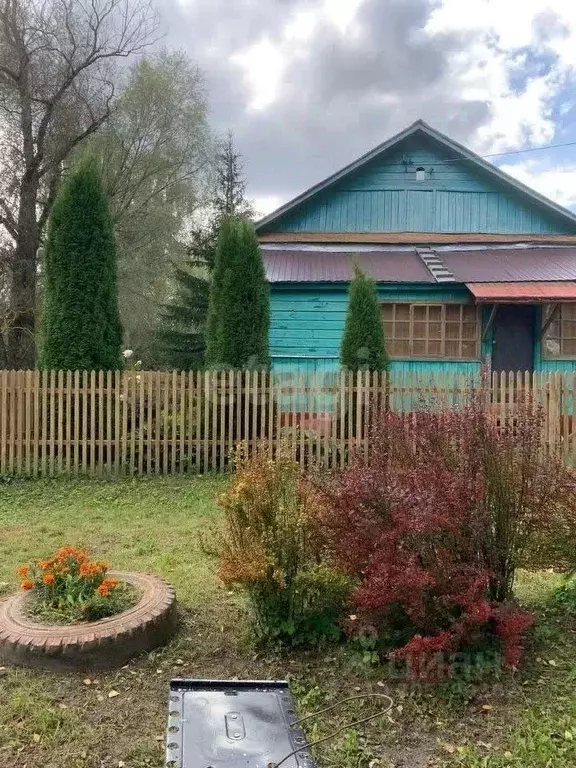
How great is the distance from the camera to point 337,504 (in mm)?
3750

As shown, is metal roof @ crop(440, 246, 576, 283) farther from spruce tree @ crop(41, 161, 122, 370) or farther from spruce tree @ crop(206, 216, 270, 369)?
spruce tree @ crop(41, 161, 122, 370)

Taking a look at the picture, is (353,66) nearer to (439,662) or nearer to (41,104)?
(41,104)

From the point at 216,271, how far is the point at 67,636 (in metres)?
8.79

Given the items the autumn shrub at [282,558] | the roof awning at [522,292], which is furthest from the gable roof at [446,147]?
the autumn shrub at [282,558]

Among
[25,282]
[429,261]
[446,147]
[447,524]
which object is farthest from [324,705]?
[25,282]

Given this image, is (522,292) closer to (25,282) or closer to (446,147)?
(446,147)

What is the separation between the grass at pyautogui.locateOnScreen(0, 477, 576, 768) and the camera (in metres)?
2.86

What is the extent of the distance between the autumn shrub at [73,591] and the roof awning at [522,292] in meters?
10.3

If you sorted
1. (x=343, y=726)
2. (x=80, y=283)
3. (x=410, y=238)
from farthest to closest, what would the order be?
(x=410, y=238)
(x=80, y=283)
(x=343, y=726)

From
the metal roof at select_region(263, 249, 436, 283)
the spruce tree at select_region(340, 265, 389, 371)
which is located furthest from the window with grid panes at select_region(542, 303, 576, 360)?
the spruce tree at select_region(340, 265, 389, 371)

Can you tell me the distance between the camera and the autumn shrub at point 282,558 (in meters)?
3.78

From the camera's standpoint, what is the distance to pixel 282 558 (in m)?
3.81

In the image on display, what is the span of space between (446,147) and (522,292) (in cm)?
490

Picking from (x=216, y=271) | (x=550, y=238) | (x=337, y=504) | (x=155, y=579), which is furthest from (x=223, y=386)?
(x=550, y=238)
